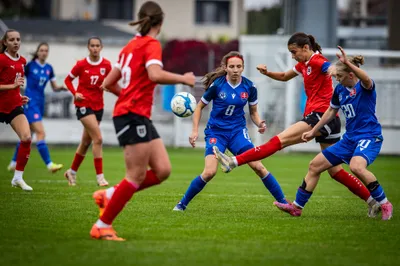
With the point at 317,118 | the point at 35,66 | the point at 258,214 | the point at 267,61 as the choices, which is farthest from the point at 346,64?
the point at 267,61

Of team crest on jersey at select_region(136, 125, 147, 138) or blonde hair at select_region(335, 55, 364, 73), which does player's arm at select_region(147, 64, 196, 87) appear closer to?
team crest on jersey at select_region(136, 125, 147, 138)

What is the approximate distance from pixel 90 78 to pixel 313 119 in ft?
16.3

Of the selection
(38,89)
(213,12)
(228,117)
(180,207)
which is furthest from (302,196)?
(213,12)

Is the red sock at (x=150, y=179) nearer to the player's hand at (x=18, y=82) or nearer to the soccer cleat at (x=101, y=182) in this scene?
the player's hand at (x=18, y=82)

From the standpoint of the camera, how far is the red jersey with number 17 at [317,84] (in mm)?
10625

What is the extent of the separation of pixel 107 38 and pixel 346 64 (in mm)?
30272

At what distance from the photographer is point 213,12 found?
54.2m

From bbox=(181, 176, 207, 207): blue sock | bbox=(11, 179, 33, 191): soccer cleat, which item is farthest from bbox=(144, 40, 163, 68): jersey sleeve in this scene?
bbox=(11, 179, 33, 191): soccer cleat

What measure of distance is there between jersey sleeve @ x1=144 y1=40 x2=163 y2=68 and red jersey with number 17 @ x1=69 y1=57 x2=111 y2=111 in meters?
6.44

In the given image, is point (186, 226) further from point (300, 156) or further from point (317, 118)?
point (300, 156)

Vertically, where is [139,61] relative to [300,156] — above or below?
above

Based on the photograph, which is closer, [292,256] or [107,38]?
[292,256]

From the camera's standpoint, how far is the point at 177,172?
58.6 ft

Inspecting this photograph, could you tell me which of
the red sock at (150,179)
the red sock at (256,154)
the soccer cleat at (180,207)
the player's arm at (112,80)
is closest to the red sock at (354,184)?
the red sock at (256,154)
